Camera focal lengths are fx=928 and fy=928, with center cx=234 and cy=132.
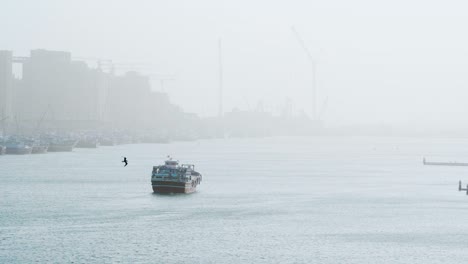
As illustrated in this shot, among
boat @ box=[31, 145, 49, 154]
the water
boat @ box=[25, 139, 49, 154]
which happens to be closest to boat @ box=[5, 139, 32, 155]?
boat @ box=[25, 139, 49, 154]

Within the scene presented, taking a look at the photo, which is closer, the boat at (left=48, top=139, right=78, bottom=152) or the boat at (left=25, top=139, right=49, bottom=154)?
the boat at (left=25, top=139, right=49, bottom=154)

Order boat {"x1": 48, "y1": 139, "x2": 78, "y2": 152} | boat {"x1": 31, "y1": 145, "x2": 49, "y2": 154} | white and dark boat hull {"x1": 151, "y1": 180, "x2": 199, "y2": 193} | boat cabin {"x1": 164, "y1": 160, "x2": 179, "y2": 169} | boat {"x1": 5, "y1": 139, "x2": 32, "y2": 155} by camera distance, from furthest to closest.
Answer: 1. boat {"x1": 48, "y1": 139, "x2": 78, "y2": 152}
2. boat {"x1": 31, "y1": 145, "x2": 49, "y2": 154}
3. boat {"x1": 5, "y1": 139, "x2": 32, "y2": 155}
4. boat cabin {"x1": 164, "y1": 160, "x2": 179, "y2": 169}
5. white and dark boat hull {"x1": 151, "y1": 180, "x2": 199, "y2": 193}

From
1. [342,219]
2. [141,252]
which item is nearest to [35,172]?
[342,219]

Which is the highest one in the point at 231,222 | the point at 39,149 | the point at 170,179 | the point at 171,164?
the point at 39,149

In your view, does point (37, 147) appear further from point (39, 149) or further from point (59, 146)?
point (59, 146)

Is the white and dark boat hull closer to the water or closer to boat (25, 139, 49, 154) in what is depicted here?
the water

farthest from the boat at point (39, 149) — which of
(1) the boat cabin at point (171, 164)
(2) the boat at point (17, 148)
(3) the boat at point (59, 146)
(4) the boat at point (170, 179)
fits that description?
(4) the boat at point (170, 179)

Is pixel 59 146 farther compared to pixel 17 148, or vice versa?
pixel 59 146

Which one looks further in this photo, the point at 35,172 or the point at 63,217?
the point at 35,172

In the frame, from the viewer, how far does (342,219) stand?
64688 millimetres

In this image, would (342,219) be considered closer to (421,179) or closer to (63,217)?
(63,217)

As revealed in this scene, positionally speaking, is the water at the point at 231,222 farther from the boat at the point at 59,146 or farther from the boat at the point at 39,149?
the boat at the point at 59,146

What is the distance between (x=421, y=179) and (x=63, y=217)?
204 feet

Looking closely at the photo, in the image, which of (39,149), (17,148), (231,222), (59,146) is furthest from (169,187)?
(59,146)
